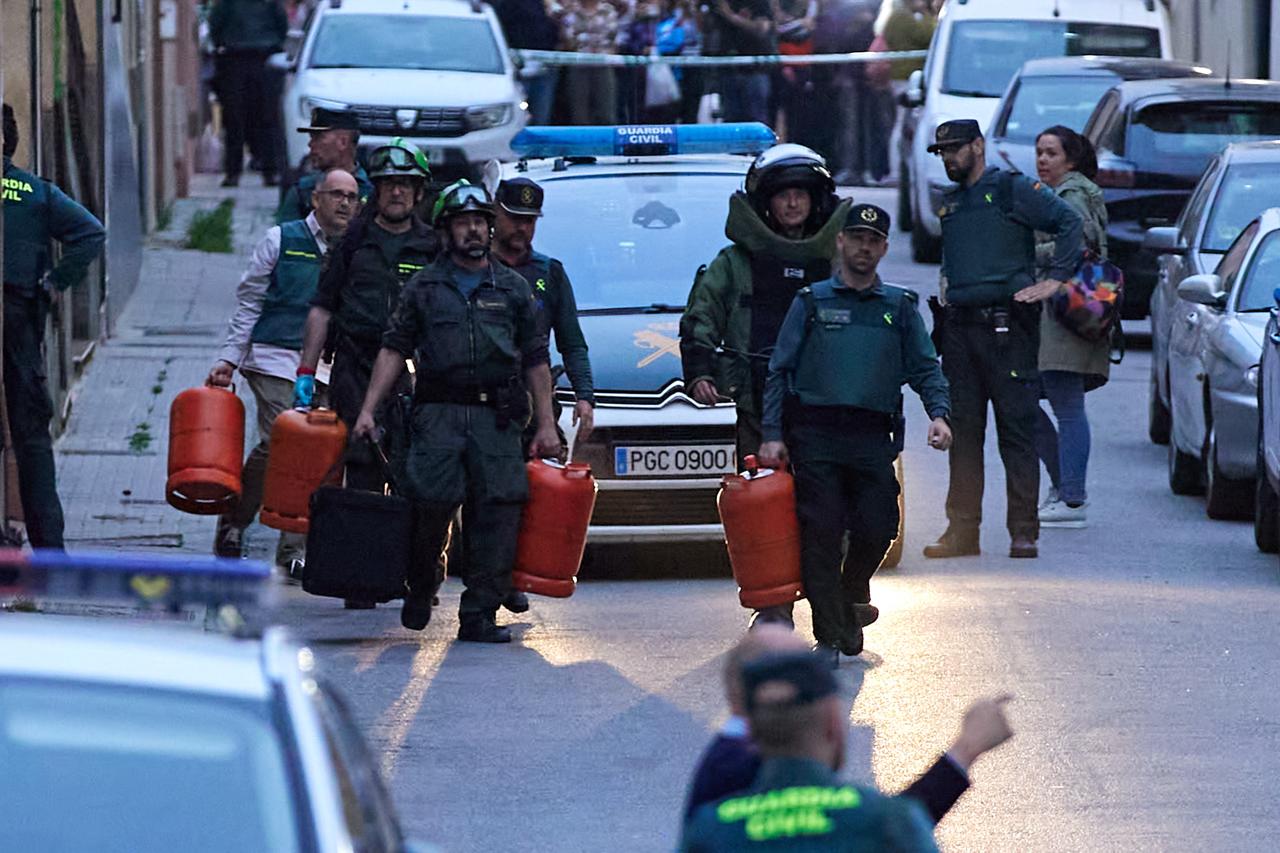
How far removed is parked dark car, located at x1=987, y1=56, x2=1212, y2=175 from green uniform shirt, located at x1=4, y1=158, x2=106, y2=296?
11713mm

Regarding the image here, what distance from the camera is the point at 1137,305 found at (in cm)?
2053

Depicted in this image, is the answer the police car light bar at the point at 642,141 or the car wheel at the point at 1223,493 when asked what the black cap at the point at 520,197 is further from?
the car wheel at the point at 1223,493

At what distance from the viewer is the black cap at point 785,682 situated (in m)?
4.07

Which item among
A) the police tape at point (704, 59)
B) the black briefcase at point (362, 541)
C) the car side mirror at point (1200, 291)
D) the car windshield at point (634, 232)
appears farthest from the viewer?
the police tape at point (704, 59)

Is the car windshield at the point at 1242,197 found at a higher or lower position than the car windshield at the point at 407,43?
lower

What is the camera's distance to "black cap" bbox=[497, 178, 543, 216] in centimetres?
1092

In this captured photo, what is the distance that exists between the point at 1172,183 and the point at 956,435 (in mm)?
7859

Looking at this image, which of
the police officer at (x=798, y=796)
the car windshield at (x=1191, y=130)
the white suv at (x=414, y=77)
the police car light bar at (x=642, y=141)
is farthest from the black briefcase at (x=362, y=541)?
the white suv at (x=414, y=77)

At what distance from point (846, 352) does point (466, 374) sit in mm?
1338

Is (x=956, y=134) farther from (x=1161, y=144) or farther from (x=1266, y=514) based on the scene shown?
(x=1161, y=144)

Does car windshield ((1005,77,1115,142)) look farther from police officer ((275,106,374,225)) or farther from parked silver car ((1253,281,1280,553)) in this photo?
police officer ((275,106,374,225))

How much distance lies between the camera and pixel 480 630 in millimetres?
10484

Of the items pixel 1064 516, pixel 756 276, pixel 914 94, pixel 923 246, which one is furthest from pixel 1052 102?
pixel 756 276

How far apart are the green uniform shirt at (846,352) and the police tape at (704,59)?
17084 mm
